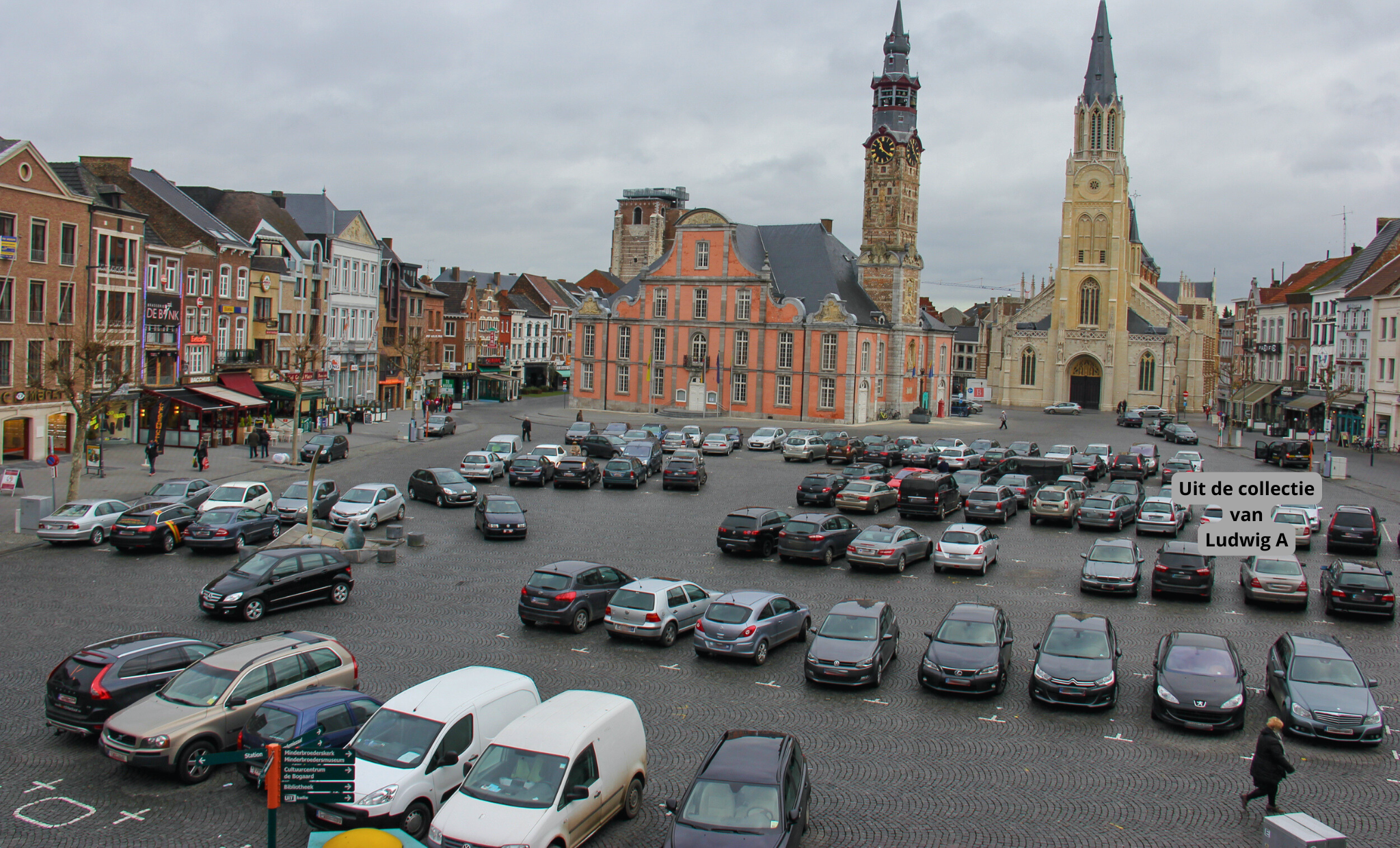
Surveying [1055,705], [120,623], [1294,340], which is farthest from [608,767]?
[1294,340]

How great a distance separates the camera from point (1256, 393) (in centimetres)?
8825

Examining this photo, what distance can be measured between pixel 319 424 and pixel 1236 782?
54.3 metres

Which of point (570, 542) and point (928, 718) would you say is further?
point (570, 542)

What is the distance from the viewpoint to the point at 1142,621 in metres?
24.0

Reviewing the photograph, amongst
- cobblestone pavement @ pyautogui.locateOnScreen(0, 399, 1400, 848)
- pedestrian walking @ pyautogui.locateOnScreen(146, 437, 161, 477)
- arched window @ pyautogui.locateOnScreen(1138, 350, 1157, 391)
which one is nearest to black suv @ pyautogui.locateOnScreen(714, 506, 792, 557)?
cobblestone pavement @ pyautogui.locateOnScreen(0, 399, 1400, 848)

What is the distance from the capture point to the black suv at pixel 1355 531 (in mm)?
31781

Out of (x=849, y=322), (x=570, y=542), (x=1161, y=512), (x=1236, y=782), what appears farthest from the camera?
(x=849, y=322)

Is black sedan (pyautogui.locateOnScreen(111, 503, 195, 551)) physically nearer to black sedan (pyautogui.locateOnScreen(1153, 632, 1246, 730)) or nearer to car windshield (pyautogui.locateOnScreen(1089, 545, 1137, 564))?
car windshield (pyautogui.locateOnScreen(1089, 545, 1137, 564))

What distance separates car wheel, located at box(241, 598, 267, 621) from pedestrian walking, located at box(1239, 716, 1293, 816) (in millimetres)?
18308

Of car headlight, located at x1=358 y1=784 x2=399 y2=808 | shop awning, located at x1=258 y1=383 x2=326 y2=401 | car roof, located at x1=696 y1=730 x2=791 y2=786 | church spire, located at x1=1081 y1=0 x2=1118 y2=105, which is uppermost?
church spire, located at x1=1081 y1=0 x2=1118 y2=105

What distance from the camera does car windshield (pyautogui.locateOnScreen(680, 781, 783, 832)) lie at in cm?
1195

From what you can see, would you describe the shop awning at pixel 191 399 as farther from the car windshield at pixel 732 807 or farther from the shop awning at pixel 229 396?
the car windshield at pixel 732 807

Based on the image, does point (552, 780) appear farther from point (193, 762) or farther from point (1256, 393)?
point (1256, 393)

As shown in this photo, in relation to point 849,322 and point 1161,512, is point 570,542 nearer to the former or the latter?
point 1161,512
